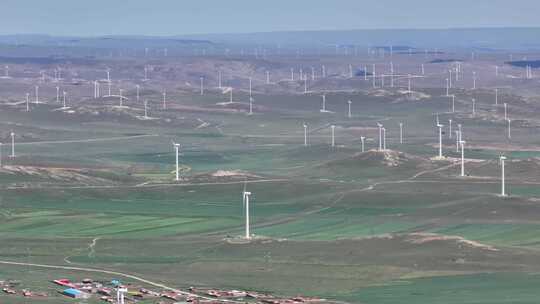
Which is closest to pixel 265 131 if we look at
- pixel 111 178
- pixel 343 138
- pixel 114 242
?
pixel 343 138

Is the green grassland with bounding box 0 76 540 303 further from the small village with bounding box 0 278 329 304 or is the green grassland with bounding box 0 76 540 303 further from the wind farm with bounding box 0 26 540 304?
the small village with bounding box 0 278 329 304

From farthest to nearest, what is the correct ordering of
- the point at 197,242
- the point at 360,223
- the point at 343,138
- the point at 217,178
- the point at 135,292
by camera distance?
the point at 343,138
the point at 217,178
the point at 360,223
the point at 197,242
the point at 135,292

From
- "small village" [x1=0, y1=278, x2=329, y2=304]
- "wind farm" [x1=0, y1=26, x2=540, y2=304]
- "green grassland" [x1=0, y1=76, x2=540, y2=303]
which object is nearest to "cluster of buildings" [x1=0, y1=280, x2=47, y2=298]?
"small village" [x1=0, y1=278, x2=329, y2=304]

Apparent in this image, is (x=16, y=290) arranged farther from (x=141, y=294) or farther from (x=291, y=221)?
(x=291, y=221)

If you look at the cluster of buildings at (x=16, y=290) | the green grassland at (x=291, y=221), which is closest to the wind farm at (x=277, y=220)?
the green grassland at (x=291, y=221)

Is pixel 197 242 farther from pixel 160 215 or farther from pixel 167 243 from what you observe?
pixel 160 215

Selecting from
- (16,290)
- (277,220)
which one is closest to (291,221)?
(277,220)

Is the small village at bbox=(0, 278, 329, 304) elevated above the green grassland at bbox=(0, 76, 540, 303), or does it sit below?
above

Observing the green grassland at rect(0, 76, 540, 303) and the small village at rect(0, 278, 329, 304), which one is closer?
the small village at rect(0, 278, 329, 304)
